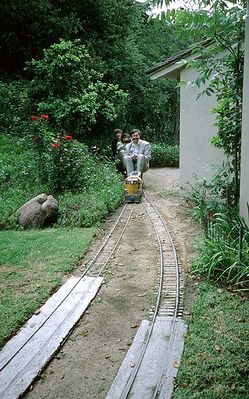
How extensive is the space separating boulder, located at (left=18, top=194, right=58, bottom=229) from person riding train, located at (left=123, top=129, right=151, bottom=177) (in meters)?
3.50

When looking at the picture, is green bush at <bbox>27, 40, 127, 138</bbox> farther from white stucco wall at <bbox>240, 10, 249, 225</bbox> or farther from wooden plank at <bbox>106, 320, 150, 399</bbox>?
wooden plank at <bbox>106, 320, 150, 399</bbox>

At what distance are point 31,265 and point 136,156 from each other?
6267mm

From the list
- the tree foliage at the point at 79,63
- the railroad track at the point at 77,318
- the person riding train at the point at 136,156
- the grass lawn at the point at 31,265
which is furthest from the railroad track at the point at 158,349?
the tree foliage at the point at 79,63

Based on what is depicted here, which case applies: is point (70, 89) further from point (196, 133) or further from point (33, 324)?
point (33, 324)

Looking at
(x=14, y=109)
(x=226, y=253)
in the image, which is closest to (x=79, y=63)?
(x=14, y=109)

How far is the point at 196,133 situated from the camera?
10.2 m

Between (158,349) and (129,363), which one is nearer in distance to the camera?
(129,363)

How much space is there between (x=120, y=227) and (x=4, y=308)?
3.94 metres

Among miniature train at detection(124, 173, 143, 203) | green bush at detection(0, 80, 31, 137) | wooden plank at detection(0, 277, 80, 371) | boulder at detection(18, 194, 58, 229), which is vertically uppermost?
green bush at detection(0, 80, 31, 137)

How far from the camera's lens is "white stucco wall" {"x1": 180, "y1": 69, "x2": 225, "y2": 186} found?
390 inches

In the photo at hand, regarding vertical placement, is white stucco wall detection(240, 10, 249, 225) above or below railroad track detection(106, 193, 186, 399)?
above

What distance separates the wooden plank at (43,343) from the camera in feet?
11.5

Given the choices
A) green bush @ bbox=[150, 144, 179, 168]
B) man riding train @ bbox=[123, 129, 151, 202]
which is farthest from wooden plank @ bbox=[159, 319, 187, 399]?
green bush @ bbox=[150, 144, 179, 168]

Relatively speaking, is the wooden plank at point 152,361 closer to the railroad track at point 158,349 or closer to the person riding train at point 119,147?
the railroad track at point 158,349
